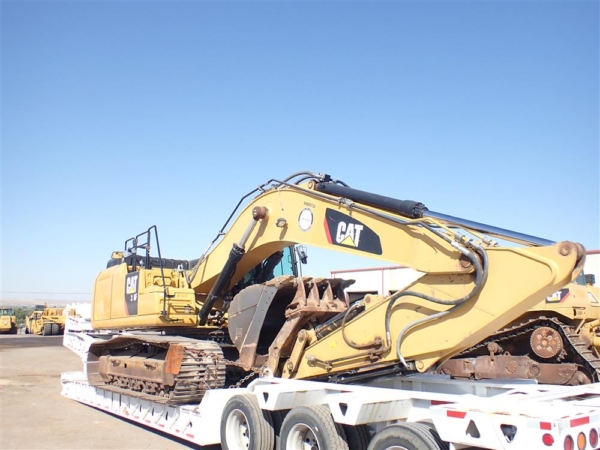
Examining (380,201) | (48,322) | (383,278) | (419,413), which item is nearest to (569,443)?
(419,413)

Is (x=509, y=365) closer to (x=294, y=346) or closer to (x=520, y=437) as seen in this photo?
(x=294, y=346)

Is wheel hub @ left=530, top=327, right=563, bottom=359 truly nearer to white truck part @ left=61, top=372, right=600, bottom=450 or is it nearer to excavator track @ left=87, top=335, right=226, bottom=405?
white truck part @ left=61, top=372, right=600, bottom=450

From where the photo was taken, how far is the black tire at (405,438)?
16.1 ft

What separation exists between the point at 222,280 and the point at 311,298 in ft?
5.68

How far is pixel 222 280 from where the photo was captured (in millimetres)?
9031

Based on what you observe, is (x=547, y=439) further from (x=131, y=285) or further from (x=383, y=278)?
(x=383, y=278)

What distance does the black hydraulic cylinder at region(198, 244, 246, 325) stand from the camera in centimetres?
865

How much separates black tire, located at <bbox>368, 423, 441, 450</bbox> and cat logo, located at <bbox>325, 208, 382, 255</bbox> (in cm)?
201

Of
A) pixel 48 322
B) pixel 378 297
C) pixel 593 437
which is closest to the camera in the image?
pixel 593 437

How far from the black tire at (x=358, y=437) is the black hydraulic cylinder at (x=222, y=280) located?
11.4ft

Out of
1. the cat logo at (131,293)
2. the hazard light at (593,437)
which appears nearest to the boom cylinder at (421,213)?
the hazard light at (593,437)

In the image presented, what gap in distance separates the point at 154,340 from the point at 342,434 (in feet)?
13.6

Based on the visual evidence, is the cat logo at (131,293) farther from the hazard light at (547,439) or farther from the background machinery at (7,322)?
the background machinery at (7,322)

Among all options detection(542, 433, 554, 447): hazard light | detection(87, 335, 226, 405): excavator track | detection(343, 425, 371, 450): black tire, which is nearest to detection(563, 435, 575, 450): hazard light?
detection(542, 433, 554, 447): hazard light
